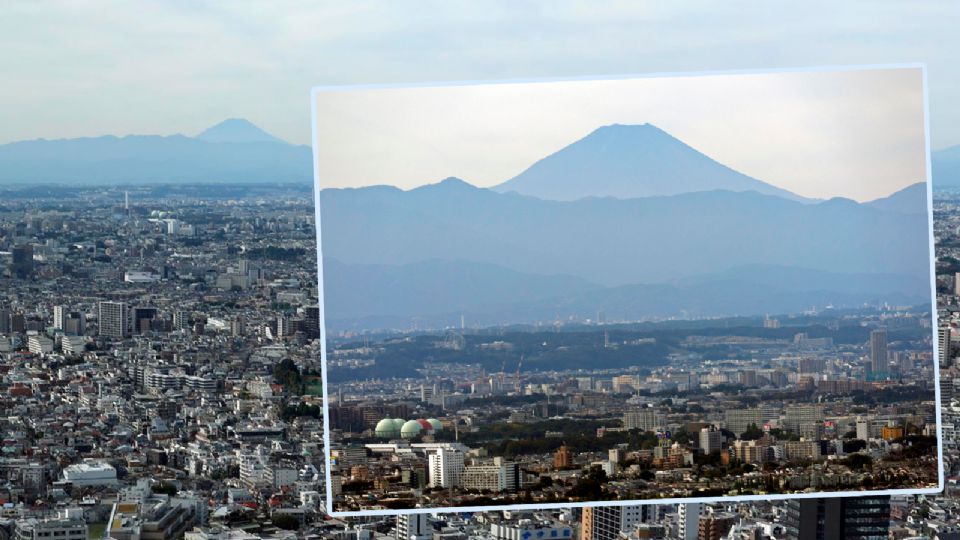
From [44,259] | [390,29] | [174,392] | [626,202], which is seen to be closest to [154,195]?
[44,259]

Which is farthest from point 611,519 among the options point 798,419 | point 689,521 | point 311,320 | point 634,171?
point 311,320

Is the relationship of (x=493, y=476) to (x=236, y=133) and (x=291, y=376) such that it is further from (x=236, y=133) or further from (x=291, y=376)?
(x=236, y=133)

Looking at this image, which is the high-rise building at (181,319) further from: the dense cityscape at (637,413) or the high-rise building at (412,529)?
the dense cityscape at (637,413)

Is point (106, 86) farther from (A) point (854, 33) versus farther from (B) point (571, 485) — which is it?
(B) point (571, 485)

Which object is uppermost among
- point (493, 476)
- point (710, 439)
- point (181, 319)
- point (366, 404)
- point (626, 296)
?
point (626, 296)

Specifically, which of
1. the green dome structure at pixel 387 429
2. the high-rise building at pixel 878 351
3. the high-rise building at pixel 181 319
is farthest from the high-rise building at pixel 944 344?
the high-rise building at pixel 181 319

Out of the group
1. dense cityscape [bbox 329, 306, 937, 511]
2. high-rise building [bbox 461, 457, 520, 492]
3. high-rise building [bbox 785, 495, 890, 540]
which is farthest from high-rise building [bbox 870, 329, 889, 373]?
high-rise building [bbox 461, 457, 520, 492]

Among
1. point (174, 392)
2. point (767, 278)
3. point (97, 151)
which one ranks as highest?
point (97, 151)
